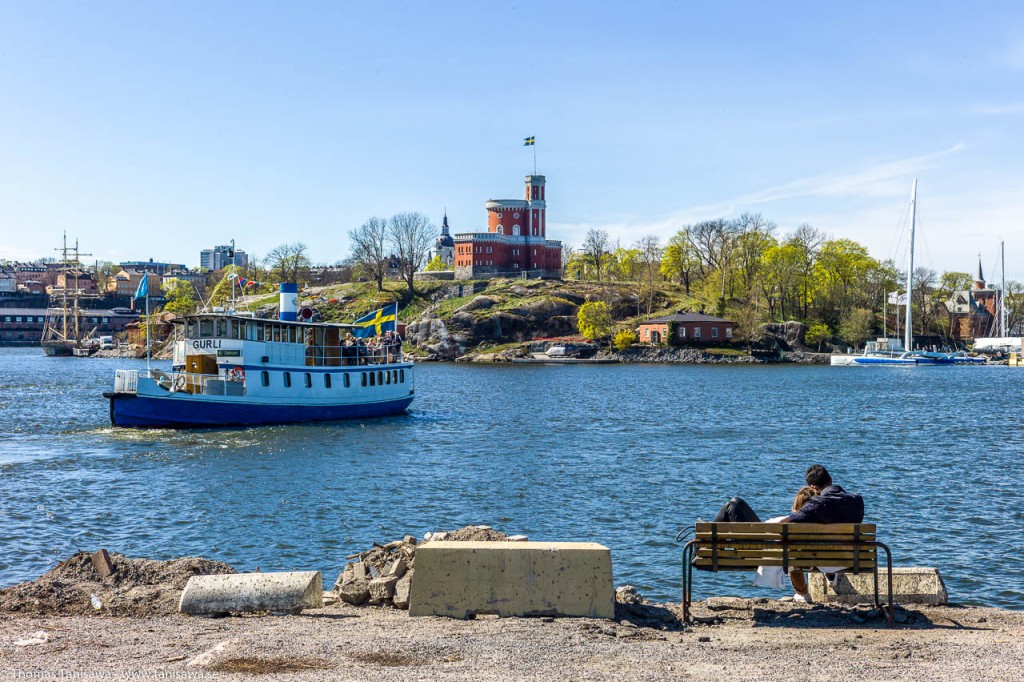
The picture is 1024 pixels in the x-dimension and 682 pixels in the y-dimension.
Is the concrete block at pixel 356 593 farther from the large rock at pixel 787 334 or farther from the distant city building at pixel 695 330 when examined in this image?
the large rock at pixel 787 334

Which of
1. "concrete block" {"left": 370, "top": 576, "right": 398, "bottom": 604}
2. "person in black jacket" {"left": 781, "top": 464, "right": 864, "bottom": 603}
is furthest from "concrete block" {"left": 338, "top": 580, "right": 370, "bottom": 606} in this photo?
"person in black jacket" {"left": 781, "top": 464, "right": 864, "bottom": 603}

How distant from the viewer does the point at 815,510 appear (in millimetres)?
13883

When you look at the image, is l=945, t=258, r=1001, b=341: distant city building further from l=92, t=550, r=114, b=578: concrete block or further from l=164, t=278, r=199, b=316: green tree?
l=92, t=550, r=114, b=578: concrete block

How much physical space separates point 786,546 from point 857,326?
132004mm

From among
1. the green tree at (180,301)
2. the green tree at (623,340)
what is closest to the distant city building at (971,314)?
the green tree at (623,340)

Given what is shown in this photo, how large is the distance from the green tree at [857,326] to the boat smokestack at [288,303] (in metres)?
105

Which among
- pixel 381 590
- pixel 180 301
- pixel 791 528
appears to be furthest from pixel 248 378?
pixel 180 301

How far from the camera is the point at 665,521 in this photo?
24734 millimetres

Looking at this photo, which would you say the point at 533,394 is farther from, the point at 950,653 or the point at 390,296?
the point at 390,296

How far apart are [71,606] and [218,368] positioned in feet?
110

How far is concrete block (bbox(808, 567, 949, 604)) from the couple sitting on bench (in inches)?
14.1

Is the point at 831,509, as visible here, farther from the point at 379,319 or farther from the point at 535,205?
the point at 535,205

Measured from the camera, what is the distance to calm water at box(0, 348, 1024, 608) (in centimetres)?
2159

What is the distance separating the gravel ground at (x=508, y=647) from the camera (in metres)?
10.5
